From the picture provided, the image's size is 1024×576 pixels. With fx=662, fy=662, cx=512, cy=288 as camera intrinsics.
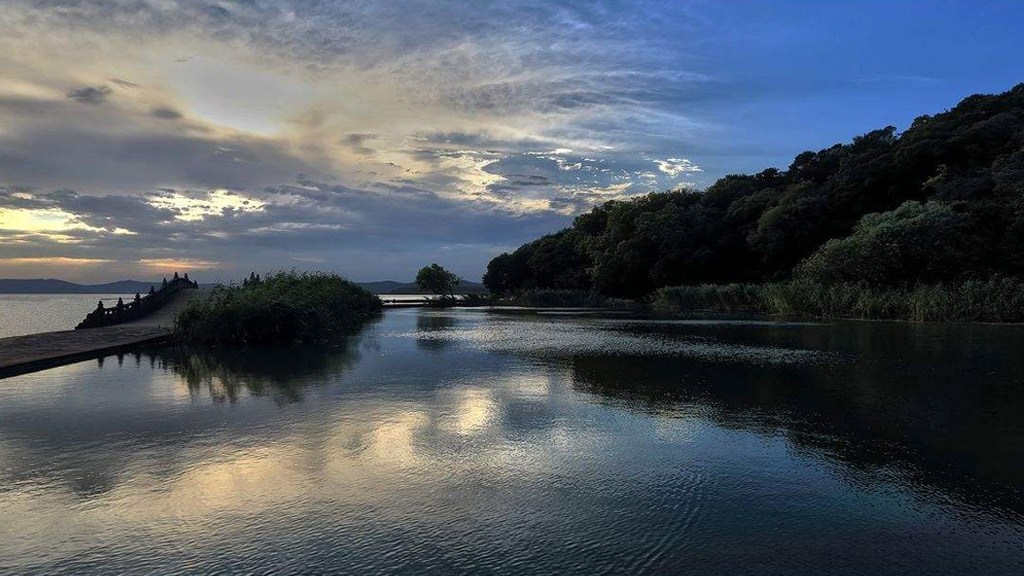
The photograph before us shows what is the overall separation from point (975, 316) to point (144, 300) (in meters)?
33.9

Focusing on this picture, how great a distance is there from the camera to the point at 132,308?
26688mm

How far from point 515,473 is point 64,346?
574 inches

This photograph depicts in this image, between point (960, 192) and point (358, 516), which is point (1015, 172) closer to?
point (960, 192)

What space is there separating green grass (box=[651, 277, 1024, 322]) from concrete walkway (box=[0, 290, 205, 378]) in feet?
91.3

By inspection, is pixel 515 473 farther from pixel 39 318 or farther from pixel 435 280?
pixel 435 280

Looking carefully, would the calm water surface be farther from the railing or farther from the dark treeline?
the dark treeline

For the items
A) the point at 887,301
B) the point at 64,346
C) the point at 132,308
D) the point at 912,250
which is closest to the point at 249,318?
the point at 64,346

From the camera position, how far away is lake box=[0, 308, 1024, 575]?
154 inches

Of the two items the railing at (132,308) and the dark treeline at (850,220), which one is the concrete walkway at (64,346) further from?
the dark treeline at (850,220)

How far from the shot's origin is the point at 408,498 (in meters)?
4.91

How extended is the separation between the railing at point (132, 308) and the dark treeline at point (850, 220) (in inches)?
1309

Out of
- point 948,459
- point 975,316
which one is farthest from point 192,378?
point 975,316

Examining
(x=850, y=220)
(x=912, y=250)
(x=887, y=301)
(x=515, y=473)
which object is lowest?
(x=515, y=473)

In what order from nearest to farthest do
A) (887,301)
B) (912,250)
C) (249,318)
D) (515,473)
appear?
(515,473) → (249,318) → (887,301) → (912,250)
